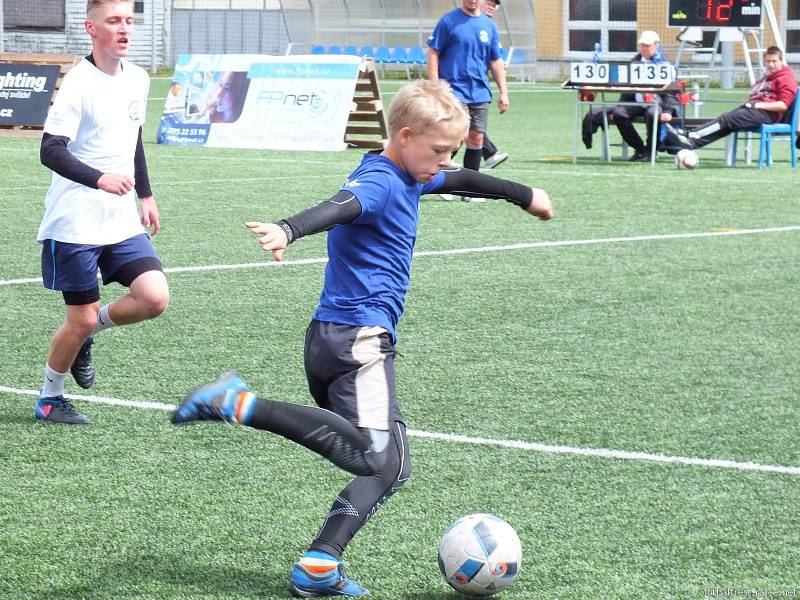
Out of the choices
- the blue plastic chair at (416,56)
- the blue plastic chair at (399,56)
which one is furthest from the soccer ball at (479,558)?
the blue plastic chair at (399,56)

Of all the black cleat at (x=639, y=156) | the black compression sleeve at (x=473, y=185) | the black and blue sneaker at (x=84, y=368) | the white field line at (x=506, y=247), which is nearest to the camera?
the black compression sleeve at (x=473, y=185)

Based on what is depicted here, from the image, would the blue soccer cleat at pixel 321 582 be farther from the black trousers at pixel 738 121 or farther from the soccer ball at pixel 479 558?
the black trousers at pixel 738 121

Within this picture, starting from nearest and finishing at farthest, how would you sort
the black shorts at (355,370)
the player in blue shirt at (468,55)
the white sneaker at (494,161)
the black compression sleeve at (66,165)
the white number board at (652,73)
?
1. the black shorts at (355,370)
2. the black compression sleeve at (66,165)
3. the player in blue shirt at (468,55)
4. the white sneaker at (494,161)
5. the white number board at (652,73)

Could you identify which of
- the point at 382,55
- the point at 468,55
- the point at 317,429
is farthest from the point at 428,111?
the point at 382,55

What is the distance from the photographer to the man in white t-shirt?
507 centimetres

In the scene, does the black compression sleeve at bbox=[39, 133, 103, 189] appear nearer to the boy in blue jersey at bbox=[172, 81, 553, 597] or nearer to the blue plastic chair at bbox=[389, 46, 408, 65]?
the boy in blue jersey at bbox=[172, 81, 553, 597]

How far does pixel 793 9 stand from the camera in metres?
41.1

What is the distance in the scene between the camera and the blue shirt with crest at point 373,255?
355 centimetres

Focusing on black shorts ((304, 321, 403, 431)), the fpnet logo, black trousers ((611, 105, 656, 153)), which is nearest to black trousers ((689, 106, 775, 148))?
black trousers ((611, 105, 656, 153))

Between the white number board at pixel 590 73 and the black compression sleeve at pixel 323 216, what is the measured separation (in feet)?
44.5

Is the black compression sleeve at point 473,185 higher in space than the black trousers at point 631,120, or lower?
higher

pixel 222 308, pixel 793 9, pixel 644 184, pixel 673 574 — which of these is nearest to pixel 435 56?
pixel 644 184

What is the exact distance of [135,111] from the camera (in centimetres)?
531

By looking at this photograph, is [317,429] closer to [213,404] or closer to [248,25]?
[213,404]
